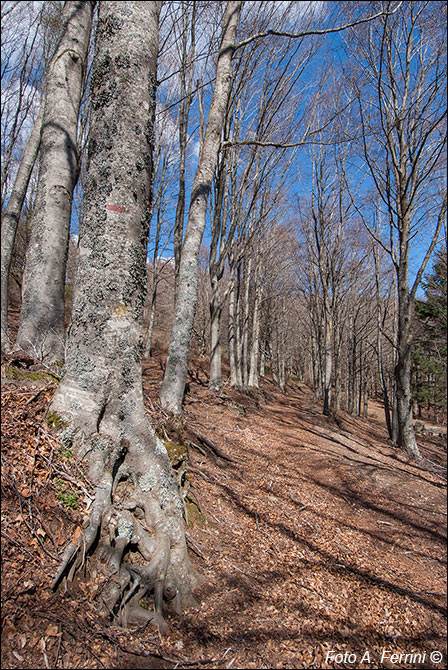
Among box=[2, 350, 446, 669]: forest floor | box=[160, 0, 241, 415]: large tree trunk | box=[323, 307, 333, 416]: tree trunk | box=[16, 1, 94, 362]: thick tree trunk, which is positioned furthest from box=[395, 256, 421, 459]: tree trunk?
box=[16, 1, 94, 362]: thick tree trunk

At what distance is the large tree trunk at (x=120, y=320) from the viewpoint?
222 centimetres

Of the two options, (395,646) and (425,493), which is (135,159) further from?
(425,493)

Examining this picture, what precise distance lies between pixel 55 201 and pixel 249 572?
4.16 m

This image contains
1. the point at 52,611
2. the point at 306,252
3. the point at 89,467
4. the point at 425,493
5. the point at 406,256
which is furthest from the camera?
the point at 306,252

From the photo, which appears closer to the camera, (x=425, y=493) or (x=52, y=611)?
(x=52, y=611)

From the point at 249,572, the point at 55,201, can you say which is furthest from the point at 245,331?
the point at 249,572

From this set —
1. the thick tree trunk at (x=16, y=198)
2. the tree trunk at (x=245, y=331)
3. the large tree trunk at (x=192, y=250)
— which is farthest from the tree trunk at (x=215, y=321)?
the thick tree trunk at (x=16, y=198)

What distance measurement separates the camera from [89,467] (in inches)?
84.8

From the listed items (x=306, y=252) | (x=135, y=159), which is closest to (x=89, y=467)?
(x=135, y=159)

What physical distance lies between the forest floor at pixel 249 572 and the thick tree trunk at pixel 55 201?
1.23 m

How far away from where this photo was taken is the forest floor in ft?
5.17

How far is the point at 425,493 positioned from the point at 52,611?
580 centimetres

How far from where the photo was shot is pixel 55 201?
12.4ft

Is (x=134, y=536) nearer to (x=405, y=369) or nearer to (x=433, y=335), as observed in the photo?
(x=405, y=369)
